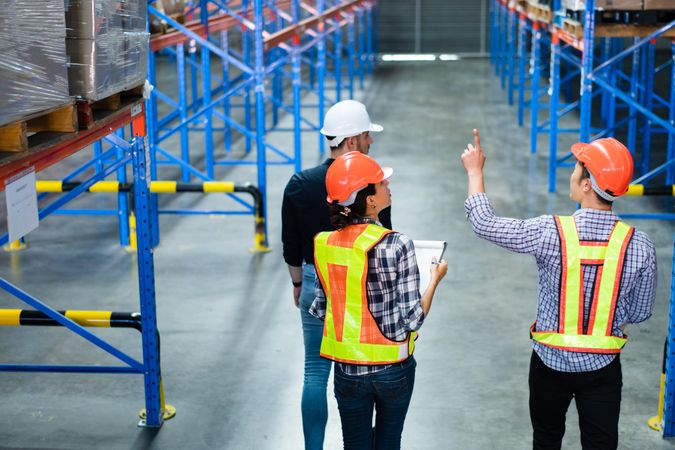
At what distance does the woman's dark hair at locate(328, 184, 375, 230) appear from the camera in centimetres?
404

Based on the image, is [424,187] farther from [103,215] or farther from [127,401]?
[127,401]

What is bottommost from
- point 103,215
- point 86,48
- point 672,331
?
point 103,215

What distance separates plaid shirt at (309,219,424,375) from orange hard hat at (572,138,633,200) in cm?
83

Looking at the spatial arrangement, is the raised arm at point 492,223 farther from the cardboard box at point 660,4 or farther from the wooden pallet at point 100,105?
the cardboard box at point 660,4

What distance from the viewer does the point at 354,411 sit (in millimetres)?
4129

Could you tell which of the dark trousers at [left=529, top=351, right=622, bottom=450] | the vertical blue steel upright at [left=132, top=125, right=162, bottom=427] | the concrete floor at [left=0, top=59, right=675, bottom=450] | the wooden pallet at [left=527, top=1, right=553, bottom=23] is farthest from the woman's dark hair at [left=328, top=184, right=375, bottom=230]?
the wooden pallet at [left=527, top=1, right=553, bottom=23]

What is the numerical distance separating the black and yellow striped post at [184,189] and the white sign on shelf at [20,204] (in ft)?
17.0

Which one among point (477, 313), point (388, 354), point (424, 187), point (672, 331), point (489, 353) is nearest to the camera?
point (388, 354)

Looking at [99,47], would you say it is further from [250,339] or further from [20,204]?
[250,339]

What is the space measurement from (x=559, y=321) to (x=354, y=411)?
0.97 metres

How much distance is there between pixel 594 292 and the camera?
3.96 meters

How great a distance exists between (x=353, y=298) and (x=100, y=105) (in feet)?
6.25

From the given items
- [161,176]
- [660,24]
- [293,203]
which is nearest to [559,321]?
[293,203]

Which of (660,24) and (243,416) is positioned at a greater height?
(660,24)
